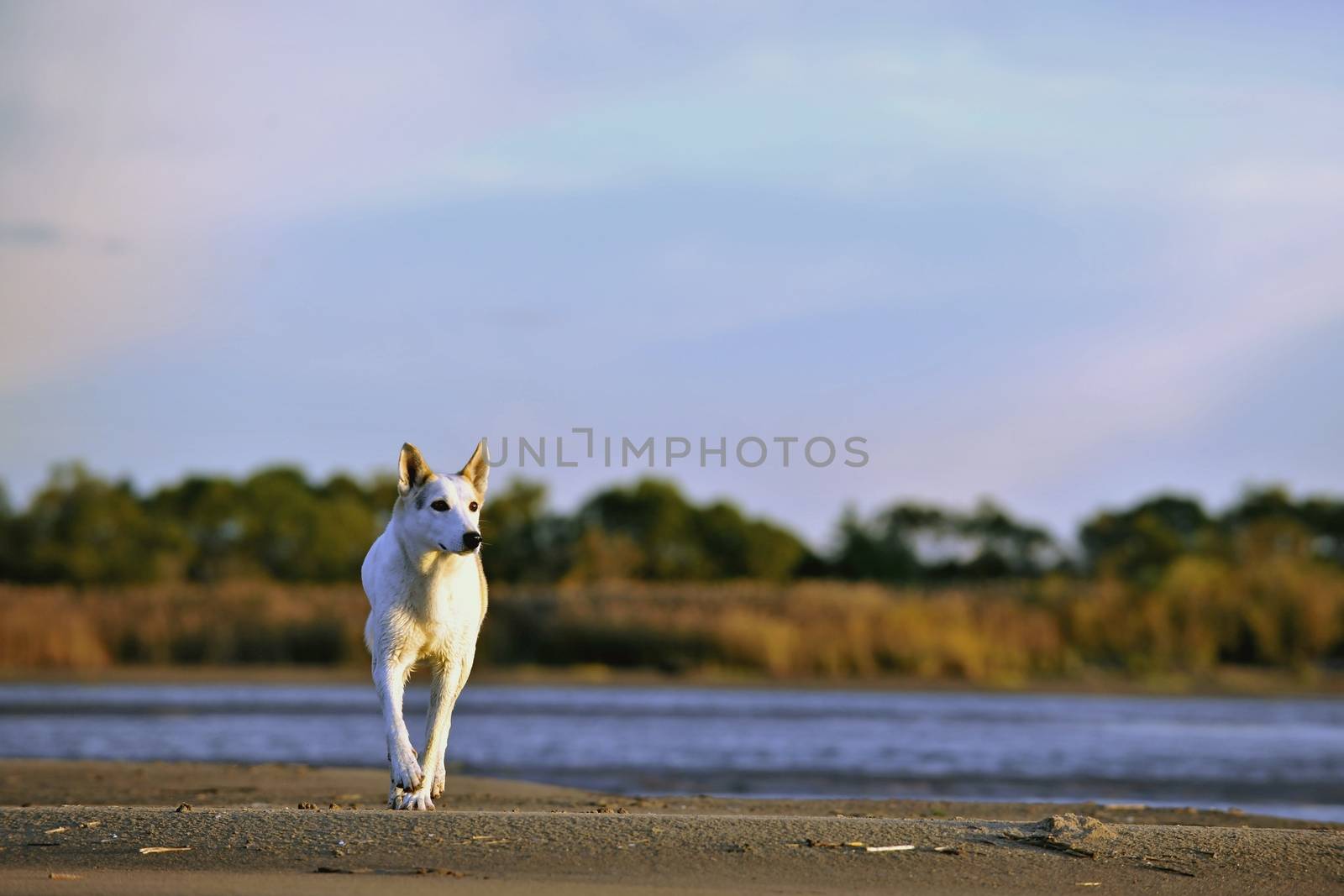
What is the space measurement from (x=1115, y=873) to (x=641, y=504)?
7090 centimetres

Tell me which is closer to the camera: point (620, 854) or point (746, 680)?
point (620, 854)

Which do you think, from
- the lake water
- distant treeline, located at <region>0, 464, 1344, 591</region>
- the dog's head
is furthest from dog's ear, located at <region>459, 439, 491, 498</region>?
distant treeline, located at <region>0, 464, 1344, 591</region>

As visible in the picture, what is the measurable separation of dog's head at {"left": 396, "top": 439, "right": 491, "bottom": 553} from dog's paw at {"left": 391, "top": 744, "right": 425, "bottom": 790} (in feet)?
3.71

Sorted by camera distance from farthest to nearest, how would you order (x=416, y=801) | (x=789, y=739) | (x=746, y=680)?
(x=746, y=680)
(x=789, y=739)
(x=416, y=801)

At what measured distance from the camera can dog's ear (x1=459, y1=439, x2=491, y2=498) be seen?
10266mm

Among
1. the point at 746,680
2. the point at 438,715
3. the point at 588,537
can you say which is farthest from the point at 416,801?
the point at 588,537

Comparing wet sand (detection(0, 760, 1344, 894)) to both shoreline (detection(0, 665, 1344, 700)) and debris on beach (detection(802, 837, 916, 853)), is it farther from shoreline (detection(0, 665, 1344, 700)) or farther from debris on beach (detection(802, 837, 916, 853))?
shoreline (detection(0, 665, 1344, 700))

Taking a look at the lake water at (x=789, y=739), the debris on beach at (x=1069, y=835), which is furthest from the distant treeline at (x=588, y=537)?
the debris on beach at (x=1069, y=835)

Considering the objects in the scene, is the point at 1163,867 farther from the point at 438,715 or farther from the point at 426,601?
the point at 426,601

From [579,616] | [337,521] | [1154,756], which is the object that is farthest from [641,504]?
Answer: [1154,756]

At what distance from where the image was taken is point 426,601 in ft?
32.8

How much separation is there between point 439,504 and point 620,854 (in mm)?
2362

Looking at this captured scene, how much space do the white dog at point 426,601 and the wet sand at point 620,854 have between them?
671mm

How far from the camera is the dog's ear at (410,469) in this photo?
10.1 meters
